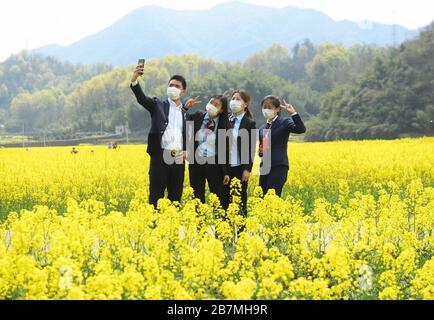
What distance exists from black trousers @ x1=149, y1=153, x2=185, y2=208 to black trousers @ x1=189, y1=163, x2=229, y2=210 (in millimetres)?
168

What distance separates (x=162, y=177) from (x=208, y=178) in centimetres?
59

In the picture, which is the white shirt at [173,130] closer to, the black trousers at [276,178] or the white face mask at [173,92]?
the white face mask at [173,92]

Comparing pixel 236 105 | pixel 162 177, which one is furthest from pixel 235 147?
pixel 162 177

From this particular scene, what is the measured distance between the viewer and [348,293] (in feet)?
17.0

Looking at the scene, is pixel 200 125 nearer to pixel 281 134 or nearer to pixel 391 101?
pixel 281 134

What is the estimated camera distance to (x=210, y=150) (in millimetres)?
7938

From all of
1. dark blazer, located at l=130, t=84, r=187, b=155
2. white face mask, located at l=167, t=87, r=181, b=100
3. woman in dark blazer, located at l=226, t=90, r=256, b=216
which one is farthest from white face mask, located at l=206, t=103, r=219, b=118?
dark blazer, located at l=130, t=84, r=187, b=155

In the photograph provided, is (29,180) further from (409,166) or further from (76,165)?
(409,166)

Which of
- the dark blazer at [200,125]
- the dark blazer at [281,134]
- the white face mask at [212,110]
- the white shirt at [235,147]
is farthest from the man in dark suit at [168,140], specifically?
the dark blazer at [281,134]

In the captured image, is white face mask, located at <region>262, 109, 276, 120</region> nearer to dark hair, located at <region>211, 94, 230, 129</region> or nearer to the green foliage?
dark hair, located at <region>211, 94, 230, 129</region>
